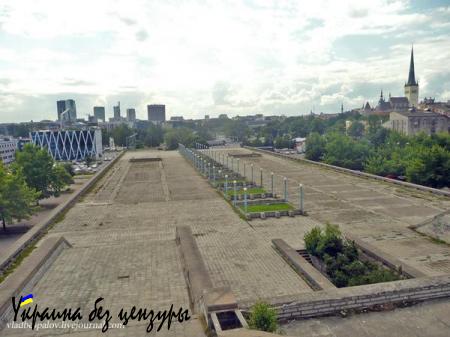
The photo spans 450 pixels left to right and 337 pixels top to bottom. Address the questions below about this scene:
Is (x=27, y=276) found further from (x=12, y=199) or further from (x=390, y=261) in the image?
(x=12, y=199)

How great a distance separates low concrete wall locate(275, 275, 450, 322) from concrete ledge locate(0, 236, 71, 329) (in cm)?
755

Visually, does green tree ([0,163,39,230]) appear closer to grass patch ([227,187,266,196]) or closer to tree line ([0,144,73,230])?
tree line ([0,144,73,230])

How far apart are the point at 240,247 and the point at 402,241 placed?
798 centimetres

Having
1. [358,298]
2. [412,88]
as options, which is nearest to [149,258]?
[358,298]

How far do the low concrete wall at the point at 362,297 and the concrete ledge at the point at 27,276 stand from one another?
755 centimetres

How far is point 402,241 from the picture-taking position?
18.4 metres

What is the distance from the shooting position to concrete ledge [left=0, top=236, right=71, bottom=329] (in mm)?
10645

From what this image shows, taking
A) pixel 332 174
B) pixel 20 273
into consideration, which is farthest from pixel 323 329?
pixel 332 174

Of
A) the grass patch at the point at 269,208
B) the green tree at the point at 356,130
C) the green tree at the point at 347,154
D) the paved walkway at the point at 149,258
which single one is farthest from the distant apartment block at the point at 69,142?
the grass patch at the point at 269,208

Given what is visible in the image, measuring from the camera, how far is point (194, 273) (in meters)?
12.5

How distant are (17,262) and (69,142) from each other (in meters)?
85.3

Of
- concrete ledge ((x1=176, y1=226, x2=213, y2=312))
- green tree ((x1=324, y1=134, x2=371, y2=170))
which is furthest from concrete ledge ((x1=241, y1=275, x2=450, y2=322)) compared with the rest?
green tree ((x1=324, y1=134, x2=371, y2=170))

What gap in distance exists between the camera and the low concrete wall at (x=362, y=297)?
9.95m

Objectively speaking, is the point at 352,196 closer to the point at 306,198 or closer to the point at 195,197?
the point at 306,198
